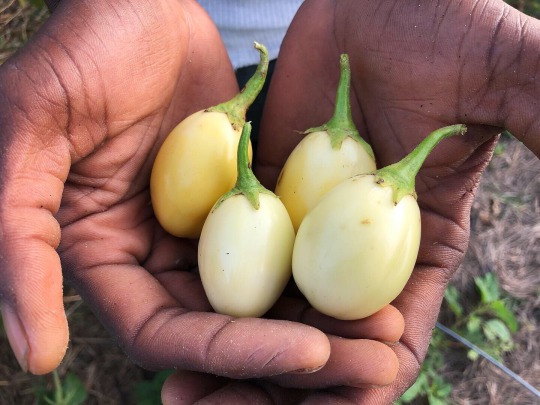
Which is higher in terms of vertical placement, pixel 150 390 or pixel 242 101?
pixel 242 101

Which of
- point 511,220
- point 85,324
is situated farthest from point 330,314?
point 511,220

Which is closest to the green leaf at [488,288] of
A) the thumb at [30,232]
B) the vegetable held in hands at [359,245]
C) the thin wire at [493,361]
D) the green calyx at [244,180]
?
the thin wire at [493,361]

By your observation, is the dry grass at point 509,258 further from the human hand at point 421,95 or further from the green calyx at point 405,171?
the green calyx at point 405,171

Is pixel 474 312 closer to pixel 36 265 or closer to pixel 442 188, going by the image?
pixel 442 188

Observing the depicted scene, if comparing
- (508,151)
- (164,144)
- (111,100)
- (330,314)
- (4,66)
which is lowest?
(508,151)

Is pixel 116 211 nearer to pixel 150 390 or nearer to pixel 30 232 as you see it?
pixel 30 232

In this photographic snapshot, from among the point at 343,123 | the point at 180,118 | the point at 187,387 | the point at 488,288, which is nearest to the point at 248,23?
the point at 180,118

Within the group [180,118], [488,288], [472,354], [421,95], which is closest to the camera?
[421,95]
